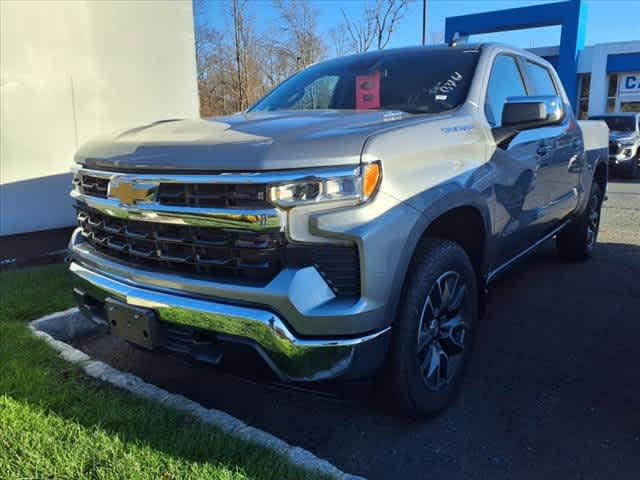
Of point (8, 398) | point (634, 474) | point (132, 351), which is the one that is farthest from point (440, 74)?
point (8, 398)

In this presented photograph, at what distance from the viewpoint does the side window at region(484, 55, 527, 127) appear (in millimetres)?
3199

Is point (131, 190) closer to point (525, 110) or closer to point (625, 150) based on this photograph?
point (525, 110)

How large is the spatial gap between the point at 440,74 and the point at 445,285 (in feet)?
4.55

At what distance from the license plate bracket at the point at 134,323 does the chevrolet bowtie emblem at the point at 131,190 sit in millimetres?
457

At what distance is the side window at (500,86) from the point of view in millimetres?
3199

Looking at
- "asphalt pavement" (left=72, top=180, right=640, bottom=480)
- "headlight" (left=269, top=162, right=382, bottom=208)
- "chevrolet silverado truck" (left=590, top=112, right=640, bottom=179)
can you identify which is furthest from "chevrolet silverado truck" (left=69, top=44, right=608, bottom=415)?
"chevrolet silverado truck" (left=590, top=112, right=640, bottom=179)

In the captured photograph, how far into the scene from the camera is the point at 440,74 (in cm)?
325

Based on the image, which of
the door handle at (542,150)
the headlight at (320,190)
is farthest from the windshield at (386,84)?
the headlight at (320,190)

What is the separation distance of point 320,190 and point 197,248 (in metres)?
0.58

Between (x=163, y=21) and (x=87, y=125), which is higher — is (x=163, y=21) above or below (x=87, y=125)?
above

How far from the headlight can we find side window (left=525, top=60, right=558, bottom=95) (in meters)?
2.61

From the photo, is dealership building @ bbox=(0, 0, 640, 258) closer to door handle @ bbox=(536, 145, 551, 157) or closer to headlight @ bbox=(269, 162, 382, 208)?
headlight @ bbox=(269, 162, 382, 208)

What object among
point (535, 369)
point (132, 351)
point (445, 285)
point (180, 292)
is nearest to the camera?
point (180, 292)

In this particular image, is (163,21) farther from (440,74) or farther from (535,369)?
(535,369)
